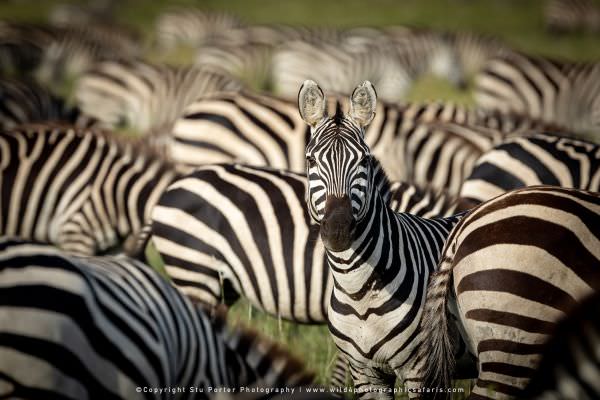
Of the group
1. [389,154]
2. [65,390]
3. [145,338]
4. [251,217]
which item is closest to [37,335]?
[65,390]

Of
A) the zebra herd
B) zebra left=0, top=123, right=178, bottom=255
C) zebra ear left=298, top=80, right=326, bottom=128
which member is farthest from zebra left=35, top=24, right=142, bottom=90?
zebra ear left=298, top=80, right=326, bottom=128

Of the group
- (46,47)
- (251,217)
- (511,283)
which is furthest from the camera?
(46,47)

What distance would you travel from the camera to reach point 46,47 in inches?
793

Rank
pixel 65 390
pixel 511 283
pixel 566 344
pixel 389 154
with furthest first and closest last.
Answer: pixel 389 154
pixel 511 283
pixel 65 390
pixel 566 344

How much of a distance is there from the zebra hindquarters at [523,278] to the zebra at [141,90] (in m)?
9.53

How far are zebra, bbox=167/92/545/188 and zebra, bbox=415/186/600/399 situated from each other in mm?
3533

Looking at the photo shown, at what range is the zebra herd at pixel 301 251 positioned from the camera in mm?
2424

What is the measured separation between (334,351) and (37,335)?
3.09 m

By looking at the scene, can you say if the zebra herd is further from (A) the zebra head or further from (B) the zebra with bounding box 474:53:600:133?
(B) the zebra with bounding box 474:53:600:133

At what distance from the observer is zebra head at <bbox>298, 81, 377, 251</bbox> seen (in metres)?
3.47

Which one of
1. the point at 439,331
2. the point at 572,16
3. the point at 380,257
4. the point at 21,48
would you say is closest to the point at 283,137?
the point at 380,257

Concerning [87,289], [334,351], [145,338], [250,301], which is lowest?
[334,351]

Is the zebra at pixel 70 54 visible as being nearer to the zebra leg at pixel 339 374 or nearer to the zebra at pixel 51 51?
the zebra at pixel 51 51

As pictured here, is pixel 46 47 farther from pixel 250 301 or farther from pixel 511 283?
pixel 511 283
